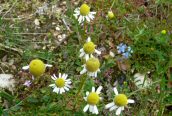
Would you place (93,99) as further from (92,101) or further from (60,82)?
(60,82)

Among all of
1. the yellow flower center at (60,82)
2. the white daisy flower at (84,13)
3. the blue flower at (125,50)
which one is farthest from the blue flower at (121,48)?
the yellow flower center at (60,82)

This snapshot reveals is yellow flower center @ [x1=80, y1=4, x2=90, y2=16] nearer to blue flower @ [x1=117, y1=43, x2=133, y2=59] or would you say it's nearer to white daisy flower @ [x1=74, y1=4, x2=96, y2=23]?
white daisy flower @ [x1=74, y1=4, x2=96, y2=23]

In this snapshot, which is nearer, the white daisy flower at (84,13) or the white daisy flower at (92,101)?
the white daisy flower at (92,101)

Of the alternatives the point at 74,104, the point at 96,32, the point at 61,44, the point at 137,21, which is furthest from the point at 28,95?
the point at 137,21

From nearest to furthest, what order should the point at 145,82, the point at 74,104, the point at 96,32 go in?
the point at 74,104 < the point at 145,82 < the point at 96,32

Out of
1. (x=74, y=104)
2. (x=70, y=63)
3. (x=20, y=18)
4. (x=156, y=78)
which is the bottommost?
(x=74, y=104)

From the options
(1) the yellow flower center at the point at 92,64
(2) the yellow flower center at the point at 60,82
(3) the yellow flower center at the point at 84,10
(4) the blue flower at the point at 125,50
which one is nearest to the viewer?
(1) the yellow flower center at the point at 92,64

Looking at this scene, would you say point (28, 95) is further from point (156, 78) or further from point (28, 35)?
point (156, 78)

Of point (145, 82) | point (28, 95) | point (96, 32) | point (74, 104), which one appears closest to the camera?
point (74, 104)

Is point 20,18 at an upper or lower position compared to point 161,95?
upper

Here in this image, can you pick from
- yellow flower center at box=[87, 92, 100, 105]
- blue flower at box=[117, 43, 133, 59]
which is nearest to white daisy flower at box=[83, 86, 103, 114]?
yellow flower center at box=[87, 92, 100, 105]

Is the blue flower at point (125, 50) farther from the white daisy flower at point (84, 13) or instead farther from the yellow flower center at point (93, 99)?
the yellow flower center at point (93, 99)
